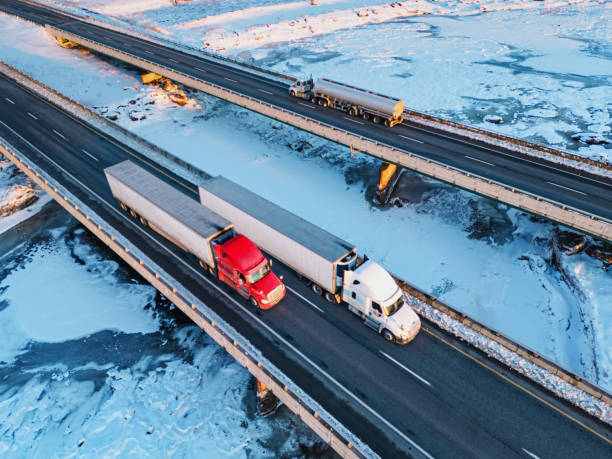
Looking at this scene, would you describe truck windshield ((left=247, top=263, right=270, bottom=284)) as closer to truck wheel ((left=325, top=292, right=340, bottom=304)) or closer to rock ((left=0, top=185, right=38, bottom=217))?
truck wheel ((left=325, top=292, right=340, bottom=304))

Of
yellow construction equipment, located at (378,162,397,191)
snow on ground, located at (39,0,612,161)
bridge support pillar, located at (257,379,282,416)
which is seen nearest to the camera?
bridge support pillar, located at (257,379,282,416)

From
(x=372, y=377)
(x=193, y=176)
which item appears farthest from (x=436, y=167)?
Answer: (x=193, y=176)

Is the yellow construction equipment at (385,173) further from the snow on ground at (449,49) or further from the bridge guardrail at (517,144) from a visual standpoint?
the snow on ground at (449,49)

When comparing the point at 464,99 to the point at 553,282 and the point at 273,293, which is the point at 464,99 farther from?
the point at 273,293

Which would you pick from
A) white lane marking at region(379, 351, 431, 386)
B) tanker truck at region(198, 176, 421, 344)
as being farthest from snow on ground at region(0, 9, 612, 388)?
white lane marking at region(379, 351, 431, 386)

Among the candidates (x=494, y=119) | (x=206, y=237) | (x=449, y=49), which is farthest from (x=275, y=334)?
(x=449, y=49)

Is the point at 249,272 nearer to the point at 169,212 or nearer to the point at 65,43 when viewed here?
the point at 169,212

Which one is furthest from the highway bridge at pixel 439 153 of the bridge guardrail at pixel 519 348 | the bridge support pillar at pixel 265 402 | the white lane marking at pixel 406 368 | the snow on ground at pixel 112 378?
the snow on ground at pixel 112 378
